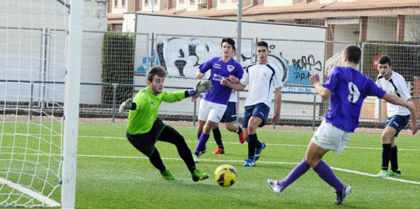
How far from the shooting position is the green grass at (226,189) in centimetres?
896

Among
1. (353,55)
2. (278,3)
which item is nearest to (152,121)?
(353,55)

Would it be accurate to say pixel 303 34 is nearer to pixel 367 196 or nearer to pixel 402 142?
pixel 402 142

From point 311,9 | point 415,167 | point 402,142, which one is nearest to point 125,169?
point 415,167

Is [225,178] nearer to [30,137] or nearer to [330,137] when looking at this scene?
[330,137]

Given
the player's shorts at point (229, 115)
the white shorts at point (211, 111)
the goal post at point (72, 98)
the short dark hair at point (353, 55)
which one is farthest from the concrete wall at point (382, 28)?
the goal post at point (72, 98)

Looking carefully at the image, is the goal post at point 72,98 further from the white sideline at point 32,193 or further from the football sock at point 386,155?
the football sock at point 386,155

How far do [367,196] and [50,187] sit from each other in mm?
3609

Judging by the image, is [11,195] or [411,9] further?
[411,9]

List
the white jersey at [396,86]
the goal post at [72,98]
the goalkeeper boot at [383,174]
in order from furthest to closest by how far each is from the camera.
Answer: the white jersey at [396,86] → the goalkeeper boot at [383,174] → the goal post at [72,98]

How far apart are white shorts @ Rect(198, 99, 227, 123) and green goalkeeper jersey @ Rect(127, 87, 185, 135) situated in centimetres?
303

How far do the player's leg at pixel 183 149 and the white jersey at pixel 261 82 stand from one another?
9.55ft

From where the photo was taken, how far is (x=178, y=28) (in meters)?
29.4

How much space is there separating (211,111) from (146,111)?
3322mm

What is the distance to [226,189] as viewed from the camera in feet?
32.9
